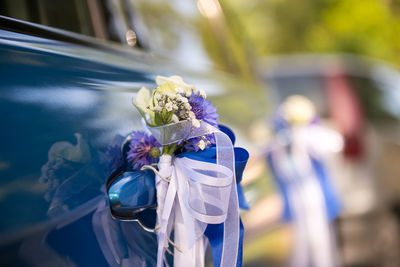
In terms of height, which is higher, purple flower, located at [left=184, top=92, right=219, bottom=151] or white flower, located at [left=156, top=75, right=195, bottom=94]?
white flower, located at [left=156, top=75, right=195, bottom=94]

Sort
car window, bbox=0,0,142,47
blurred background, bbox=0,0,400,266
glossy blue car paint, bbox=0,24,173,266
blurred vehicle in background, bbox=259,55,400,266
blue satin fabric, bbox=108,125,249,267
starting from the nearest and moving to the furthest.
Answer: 1. glossy blue car paint, bbox=0,24,173,266
2. blue satin fabric, bbox=108,125,249,267
3. car window, bbox=0,0,142,47
4. blurred background, bbox=0,0,400,266
5. blurred vehicle in background, bbox=259,55,400,266

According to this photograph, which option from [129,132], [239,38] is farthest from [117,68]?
[239,38]

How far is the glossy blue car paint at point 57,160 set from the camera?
801 mm

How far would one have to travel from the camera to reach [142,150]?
1.08 meters

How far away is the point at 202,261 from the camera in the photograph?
111 cm

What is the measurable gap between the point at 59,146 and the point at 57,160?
0.03m

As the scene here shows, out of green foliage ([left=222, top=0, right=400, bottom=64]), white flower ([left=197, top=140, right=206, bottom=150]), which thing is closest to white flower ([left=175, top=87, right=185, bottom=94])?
white flower ([left=197, top=140, right=206, bottom=150])

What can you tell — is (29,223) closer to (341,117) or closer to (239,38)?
(239,38)

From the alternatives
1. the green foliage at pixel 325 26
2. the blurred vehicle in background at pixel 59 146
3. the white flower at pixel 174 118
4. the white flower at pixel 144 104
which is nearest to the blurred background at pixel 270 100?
the blurred vehicle in background at pixel 59 146

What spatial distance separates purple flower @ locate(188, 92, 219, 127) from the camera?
1110 millimetres

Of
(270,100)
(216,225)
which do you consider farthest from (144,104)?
(270,100)

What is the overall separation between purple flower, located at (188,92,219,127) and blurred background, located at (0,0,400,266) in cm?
52

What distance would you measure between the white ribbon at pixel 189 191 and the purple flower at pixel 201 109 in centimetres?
5

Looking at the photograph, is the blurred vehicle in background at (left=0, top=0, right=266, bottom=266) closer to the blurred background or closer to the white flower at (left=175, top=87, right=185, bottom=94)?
the white flower at (left=175, top=87, right=185, bottom=94)
